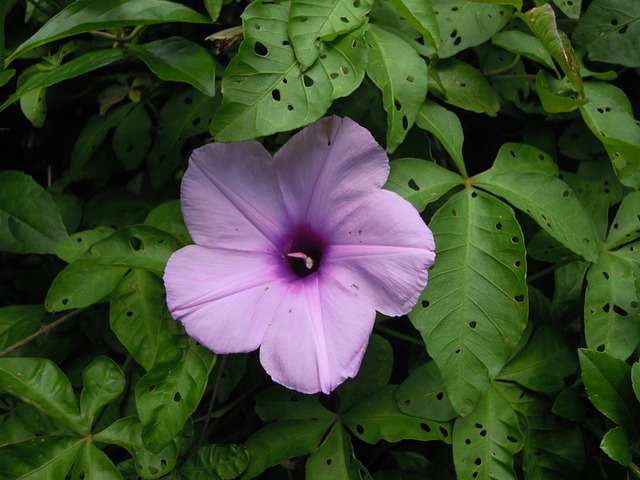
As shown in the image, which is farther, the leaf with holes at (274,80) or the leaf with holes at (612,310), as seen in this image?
the leaf with holes at (612,310)

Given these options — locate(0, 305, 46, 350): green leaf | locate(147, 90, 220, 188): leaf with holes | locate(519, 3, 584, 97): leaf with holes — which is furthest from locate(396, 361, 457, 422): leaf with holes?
locate(0, 305, 46, 350): green leaf

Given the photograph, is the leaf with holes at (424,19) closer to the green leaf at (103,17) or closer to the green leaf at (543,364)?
the green leaf at (103,17)

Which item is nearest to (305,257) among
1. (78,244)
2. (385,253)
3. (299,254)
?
(299,254)

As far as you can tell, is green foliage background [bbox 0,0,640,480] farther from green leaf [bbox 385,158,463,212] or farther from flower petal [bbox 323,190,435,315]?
flower petal [bbox 323,190,435,315]

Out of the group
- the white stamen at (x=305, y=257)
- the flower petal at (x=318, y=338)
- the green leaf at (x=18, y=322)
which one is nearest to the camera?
the flower petal at (x=318, y=338)

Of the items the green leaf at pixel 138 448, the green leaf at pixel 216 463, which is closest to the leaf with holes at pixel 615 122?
the green leaf at pixel 216 463
